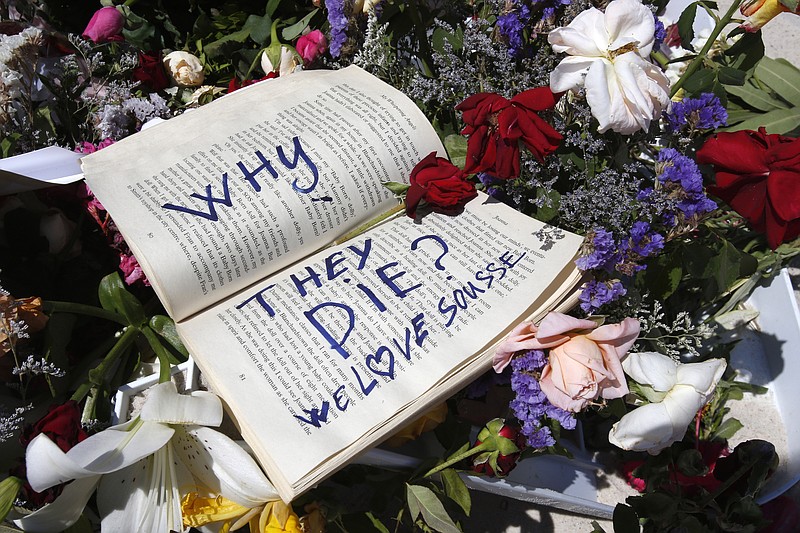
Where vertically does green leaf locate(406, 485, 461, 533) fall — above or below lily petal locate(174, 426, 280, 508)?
below

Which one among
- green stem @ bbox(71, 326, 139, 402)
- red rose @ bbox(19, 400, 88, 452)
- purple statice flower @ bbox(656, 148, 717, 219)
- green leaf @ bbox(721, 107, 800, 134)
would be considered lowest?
green stem @ bbox(71, 326, 139, 402)

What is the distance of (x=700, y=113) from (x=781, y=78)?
22.4 inches

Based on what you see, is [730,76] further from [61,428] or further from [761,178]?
[61,428]

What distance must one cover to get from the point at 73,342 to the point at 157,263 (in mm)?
233

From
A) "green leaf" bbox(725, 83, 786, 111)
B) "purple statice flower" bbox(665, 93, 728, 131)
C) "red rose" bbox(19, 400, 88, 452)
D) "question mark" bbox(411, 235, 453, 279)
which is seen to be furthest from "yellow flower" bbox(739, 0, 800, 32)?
"red rose" bbox(19, 400, 88, 452)

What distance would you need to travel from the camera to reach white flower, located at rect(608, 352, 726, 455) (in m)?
0.67

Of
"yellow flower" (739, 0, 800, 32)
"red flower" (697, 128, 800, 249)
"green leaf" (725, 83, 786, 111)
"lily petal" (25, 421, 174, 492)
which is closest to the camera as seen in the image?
"lily petal" (25, 421, 174, 492)

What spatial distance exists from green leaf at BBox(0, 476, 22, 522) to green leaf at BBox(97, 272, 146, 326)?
24 centimetres

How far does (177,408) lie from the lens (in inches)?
25.0

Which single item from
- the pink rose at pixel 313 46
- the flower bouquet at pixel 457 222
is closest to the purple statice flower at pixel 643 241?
the flower bouquet at pixel 457 222

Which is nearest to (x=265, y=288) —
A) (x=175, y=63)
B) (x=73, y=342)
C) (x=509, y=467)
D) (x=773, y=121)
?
(x=73, y=342)

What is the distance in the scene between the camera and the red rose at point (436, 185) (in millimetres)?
806

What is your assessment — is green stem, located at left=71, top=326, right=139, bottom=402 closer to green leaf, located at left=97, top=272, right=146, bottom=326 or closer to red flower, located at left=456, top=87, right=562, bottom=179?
green leaf, located at left=97, top=272, right=146, bottom=326

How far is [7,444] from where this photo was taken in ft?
2.28
